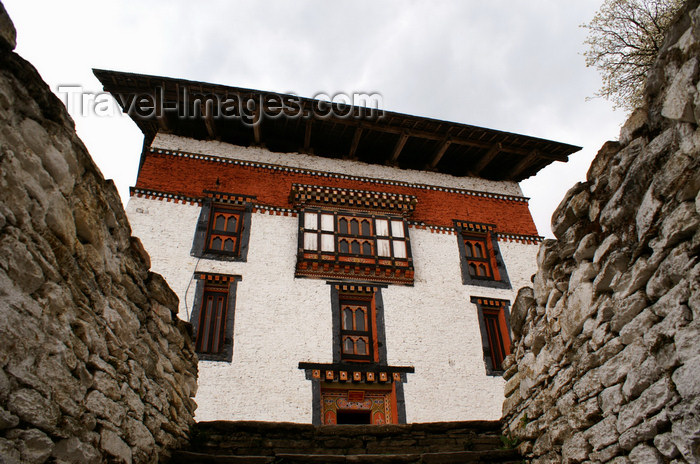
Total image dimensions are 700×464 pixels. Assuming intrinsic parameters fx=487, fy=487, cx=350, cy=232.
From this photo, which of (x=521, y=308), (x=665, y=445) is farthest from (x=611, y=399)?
(x=521, y=308)

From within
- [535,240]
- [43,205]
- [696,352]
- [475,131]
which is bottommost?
[696,352]

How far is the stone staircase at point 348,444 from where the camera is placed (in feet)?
15.5

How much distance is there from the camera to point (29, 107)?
2691 millimetres

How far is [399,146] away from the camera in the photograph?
13898mm

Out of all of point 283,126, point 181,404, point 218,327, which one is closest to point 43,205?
point 181,404

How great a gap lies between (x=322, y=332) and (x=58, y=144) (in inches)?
319

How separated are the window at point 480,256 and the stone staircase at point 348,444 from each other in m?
7.09

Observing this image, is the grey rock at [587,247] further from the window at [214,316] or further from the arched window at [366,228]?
the arched window at [366,228]

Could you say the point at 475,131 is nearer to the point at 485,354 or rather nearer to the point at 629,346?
the point at 485,354

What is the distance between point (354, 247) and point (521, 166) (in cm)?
627

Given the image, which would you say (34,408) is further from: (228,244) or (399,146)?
(399,146)

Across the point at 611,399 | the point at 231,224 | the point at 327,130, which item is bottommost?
the point at 611,399

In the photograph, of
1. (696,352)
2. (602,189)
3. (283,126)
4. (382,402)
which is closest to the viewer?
(696,352)

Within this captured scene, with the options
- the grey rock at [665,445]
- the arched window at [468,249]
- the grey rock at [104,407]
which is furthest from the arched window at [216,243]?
the grey rock at [665,445]
